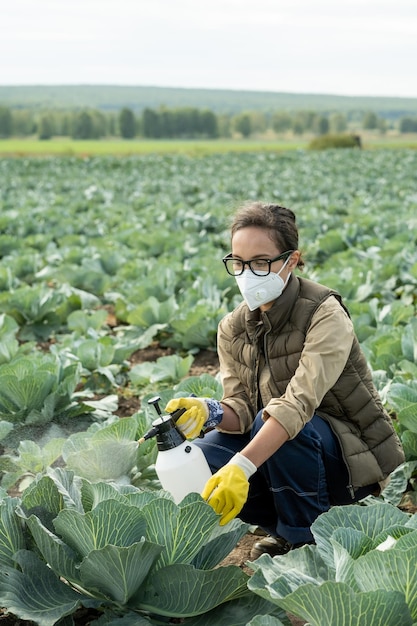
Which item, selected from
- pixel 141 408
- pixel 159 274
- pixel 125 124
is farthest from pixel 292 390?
pixel 125 124

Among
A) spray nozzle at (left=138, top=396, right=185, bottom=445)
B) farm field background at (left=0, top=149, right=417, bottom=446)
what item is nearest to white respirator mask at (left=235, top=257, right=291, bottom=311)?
spray nozzle at (left=138, top=396, right=185, bottom=445)

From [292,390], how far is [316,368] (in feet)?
0.35

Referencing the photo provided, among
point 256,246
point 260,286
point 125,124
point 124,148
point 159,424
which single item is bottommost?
point 124,148

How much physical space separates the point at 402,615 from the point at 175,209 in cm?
1275

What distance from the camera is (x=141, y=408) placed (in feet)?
13.7

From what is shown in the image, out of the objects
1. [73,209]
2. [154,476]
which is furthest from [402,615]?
[73,209]

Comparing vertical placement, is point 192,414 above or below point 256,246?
below

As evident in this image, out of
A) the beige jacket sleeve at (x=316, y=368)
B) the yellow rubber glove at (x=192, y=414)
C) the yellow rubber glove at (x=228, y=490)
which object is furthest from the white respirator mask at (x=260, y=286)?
the yellow rubber glove at (x=228, y=490)

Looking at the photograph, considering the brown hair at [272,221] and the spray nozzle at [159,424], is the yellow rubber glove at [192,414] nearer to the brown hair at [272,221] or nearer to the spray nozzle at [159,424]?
the spray nozzle at [159,424]

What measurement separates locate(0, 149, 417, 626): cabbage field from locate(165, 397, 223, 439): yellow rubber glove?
307 millimetres

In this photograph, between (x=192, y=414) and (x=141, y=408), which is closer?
(x=192, y=414)

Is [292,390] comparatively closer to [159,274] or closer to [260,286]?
[260,286]

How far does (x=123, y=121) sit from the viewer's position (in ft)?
294

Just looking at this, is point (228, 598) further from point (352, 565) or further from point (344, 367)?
point (344, 367)
